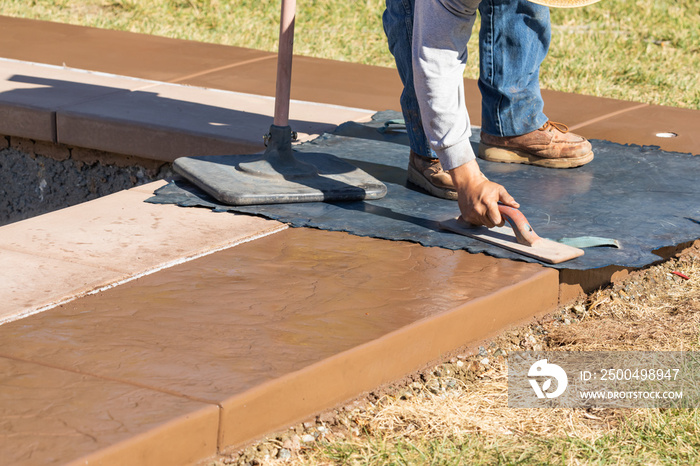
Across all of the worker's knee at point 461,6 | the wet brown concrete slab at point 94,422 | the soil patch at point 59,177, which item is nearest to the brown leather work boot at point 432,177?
the worker's knee at point 461,6

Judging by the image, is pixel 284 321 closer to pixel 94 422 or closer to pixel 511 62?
pixel 94 422

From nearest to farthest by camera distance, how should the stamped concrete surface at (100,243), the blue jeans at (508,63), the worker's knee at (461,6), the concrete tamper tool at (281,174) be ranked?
the stamped concrete surface at (100,243) → the worker's knee at (461,6) → the concrete tamper tool at (281,174) → the blue jeans at (508,63)

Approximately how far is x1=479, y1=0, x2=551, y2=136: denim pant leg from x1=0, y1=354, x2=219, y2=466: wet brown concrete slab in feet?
7.17

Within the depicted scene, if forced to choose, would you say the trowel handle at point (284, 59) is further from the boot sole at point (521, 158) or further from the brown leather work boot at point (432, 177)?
the boot sole at point (521, 158)

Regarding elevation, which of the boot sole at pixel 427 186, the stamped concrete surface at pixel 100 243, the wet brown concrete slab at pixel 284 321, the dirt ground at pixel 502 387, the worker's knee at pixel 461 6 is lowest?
the dirt ground at pixel 502 387

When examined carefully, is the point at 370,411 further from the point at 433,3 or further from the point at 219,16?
the point at 219,16

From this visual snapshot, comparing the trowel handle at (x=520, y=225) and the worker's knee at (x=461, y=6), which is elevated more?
the worker's knee at (x=461, y=6)

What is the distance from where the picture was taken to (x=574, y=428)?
7.55ft

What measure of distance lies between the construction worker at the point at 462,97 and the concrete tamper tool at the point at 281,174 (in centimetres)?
28

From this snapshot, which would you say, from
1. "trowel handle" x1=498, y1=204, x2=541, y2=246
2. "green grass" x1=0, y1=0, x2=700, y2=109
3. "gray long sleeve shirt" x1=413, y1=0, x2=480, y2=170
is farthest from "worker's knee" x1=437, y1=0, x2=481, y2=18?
"green grass" x1=0, y1=0, x2=700, y2=109

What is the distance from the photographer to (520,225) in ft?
9.62

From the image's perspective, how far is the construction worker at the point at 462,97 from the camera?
2.89 m

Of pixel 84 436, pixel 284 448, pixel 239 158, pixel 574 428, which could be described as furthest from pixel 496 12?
pixel 84 436

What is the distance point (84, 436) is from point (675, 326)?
5.76 ft
